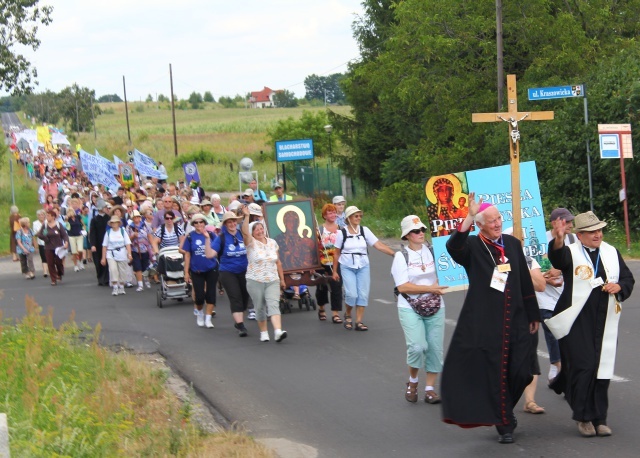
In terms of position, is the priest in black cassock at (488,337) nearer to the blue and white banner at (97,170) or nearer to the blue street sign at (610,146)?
the blue street sign at (610,146)

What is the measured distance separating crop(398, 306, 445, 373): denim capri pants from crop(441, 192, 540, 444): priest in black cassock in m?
1.48

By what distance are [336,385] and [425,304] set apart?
1677 mm

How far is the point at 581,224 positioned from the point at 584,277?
41cm

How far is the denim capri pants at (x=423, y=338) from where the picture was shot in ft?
29.9

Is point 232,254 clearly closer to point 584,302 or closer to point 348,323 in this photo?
point 348,323

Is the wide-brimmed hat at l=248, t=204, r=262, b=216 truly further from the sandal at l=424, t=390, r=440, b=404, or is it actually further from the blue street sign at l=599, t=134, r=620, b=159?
the blue street sign at l=599, t=134, r=620, b=159

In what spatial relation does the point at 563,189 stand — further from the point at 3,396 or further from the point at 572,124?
the point at 3,396

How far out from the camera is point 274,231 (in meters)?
15.1

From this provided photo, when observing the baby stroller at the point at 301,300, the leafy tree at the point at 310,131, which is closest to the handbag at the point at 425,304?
the baby stroller at the point at 301,300

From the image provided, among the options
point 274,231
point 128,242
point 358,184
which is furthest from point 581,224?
point 358,184

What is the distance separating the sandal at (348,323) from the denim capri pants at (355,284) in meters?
0.40

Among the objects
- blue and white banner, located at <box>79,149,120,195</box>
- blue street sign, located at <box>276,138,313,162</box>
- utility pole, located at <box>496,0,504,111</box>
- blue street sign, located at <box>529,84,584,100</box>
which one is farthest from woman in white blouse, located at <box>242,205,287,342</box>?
blue street sign, located at <box>276,138,313,162</box>

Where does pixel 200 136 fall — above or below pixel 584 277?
above

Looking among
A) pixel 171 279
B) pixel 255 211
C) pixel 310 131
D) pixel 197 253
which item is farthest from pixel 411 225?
pixel 310 131
